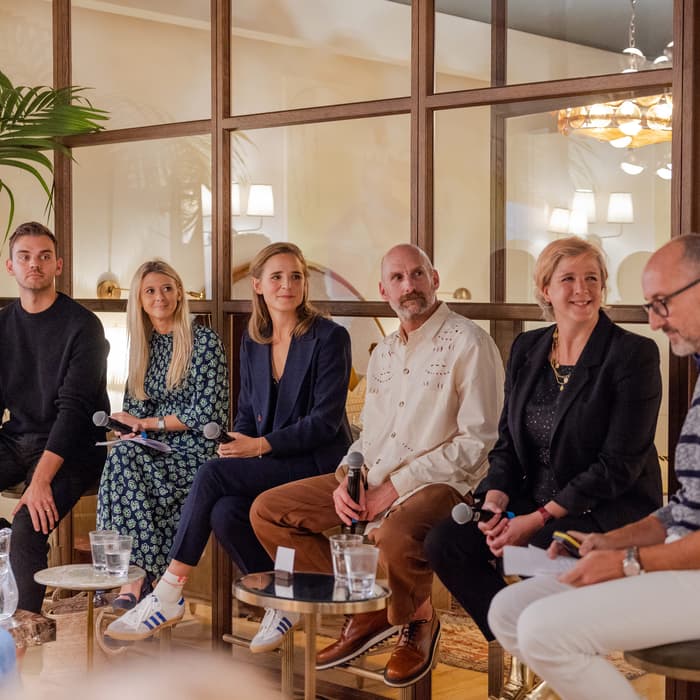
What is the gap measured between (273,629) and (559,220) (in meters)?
1.51

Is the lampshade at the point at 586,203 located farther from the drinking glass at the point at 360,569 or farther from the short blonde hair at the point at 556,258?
the drinking glass at the point at 360,569

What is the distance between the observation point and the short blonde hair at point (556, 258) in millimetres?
3090

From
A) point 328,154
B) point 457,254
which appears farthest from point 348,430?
point 328,154

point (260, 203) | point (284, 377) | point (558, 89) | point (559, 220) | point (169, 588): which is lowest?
point (169, 588)

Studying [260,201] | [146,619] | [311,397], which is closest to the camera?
[146,619]

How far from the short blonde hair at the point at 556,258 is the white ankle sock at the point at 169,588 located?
4.83 ft

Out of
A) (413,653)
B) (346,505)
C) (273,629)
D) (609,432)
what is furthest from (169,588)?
(609,432)

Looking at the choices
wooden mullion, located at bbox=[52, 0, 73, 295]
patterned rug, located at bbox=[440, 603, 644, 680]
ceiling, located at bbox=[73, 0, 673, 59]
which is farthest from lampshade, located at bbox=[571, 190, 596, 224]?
wooden mullion, located at bbox=[52, 0, 73, 295]

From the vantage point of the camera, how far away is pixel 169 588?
3.58m

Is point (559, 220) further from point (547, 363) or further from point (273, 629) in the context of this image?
point (273, 629)

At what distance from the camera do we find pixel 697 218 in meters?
3.07

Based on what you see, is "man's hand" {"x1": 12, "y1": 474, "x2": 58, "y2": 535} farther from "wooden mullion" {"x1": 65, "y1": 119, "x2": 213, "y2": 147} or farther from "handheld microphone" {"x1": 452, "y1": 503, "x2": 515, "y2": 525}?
"handheld microphone" {"x1": 452, "y1": 503, "x2": 515, "y2": 525}

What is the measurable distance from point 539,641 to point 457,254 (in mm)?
1565

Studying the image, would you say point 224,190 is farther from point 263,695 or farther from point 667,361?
point 263,695
